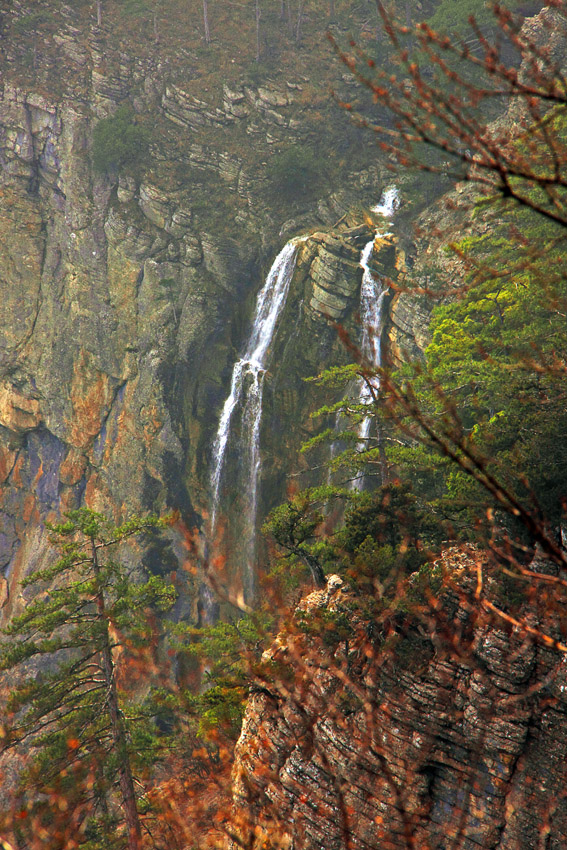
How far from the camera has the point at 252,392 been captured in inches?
899

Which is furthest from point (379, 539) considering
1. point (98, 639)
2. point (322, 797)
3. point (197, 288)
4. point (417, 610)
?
point (197, 288)

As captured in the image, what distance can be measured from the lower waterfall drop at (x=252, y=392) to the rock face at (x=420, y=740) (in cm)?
1358

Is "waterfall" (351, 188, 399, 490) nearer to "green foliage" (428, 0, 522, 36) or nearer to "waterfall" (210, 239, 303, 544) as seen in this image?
"waterfall" (210, 239, 303, 544)

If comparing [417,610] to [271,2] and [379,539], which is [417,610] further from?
[271,2]

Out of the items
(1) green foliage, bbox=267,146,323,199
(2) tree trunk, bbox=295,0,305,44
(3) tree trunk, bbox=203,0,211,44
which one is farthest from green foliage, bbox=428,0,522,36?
(3) tree trunk, bbox=203,0,211,44

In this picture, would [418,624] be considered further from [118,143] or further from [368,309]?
[118,143]

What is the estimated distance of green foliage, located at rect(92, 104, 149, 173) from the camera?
26.5 metres

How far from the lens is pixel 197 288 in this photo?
24656mm

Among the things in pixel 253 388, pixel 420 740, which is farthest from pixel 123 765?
pixel 253 388

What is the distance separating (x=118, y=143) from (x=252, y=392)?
13635mm

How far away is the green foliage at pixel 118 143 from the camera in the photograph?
26453mm

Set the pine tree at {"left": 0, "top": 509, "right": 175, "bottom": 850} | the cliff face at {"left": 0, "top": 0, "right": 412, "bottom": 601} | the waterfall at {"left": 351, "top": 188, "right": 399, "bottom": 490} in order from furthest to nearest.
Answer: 1. the cliff face at {"left": 0, "top": 0, "right": 412, "bottom": 601}
2. the waterfall at {"left": 351, "top": 188, "right": 399, "bottom": 490}
3. the pine tree at {"left": 0, "top": 509, "right": 175, "bottom": 850}

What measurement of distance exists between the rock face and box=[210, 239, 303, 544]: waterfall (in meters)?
13.7

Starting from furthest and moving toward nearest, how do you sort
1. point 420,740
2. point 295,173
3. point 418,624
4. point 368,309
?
point 295,173 → point 368,309 → point 418,624 → point 420,740
